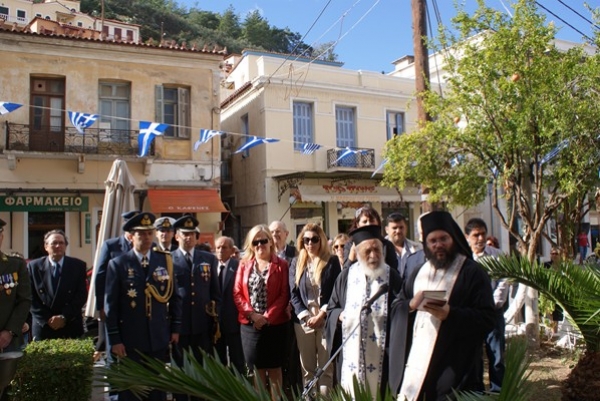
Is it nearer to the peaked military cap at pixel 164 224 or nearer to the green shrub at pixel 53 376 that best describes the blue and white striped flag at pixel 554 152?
the peaked military cap at pixel 164 224

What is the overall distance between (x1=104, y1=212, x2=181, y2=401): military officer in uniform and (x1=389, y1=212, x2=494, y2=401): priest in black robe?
2372 mm

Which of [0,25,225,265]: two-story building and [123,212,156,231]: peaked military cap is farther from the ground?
[0,25,225,265]: two-story building

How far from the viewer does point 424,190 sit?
10117 millimetres

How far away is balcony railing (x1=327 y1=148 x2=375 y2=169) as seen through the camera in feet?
71.5

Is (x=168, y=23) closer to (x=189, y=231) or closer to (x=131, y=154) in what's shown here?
(x=131, y=154)

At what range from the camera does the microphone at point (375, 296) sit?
4.21 m

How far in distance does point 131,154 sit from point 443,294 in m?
16.0

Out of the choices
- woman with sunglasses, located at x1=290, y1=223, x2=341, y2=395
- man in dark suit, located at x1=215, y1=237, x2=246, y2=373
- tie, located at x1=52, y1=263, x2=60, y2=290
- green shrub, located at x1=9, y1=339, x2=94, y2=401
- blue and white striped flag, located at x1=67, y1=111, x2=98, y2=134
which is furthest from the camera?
blue and white striped flag, located at x1=67, y1=111, x2=98, y2=134

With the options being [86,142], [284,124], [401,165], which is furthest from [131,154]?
[401,165]

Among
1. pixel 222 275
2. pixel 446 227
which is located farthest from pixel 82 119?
pixel 446 227

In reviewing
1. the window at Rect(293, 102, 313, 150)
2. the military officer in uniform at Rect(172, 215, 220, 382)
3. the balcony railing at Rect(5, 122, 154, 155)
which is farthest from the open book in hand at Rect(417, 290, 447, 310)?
the window at Rect(293, 102, 313, 150)

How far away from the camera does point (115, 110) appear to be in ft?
60.2

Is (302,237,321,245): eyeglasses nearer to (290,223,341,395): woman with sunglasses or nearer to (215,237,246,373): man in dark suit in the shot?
(290,223,341,395): woman with sunglasses

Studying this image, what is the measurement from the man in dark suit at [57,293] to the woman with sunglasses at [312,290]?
2.56 meters
